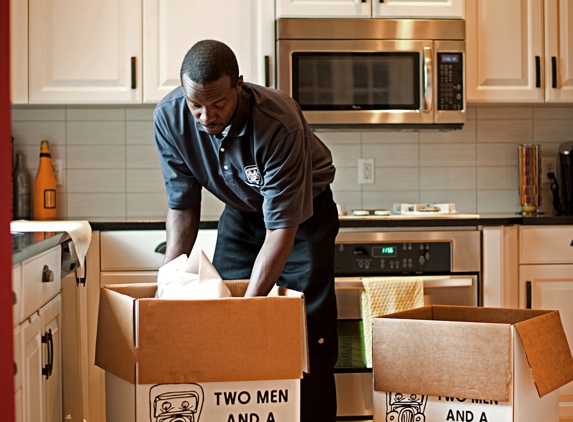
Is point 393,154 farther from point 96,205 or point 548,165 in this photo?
point 96,205

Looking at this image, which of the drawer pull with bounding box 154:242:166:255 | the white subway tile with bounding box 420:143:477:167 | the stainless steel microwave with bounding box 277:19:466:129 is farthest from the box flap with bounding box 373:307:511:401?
the white subway tile with bounding box 420:143:477:167

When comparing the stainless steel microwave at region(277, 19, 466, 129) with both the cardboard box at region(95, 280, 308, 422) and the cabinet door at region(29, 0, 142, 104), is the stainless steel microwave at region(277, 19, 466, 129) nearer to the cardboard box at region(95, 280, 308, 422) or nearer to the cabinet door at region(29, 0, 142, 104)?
the cabinet door at region(29, 0, 142, 104)

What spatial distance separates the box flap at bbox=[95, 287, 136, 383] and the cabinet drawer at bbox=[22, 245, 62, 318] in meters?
0.15

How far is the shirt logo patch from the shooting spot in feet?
5.38

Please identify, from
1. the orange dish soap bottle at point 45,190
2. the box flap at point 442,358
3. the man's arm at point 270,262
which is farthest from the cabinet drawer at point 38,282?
the orange dish soap bottle at point 45,190

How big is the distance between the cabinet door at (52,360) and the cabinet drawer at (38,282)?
3 centimetres

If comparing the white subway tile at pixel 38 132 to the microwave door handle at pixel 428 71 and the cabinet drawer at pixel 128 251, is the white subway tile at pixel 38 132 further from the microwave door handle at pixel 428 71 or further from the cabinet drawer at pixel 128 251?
the microwave door handle at pixel 428 71

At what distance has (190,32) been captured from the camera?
8.66ft

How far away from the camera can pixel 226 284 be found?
1520 millimetres

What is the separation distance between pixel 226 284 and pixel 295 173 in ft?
0.98

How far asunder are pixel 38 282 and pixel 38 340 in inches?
5.3

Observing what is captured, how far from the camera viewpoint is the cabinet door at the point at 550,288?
2.54 m

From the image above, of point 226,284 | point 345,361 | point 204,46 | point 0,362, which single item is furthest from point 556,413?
point 0,362

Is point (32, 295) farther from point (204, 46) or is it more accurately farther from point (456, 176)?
point (456, 176)
